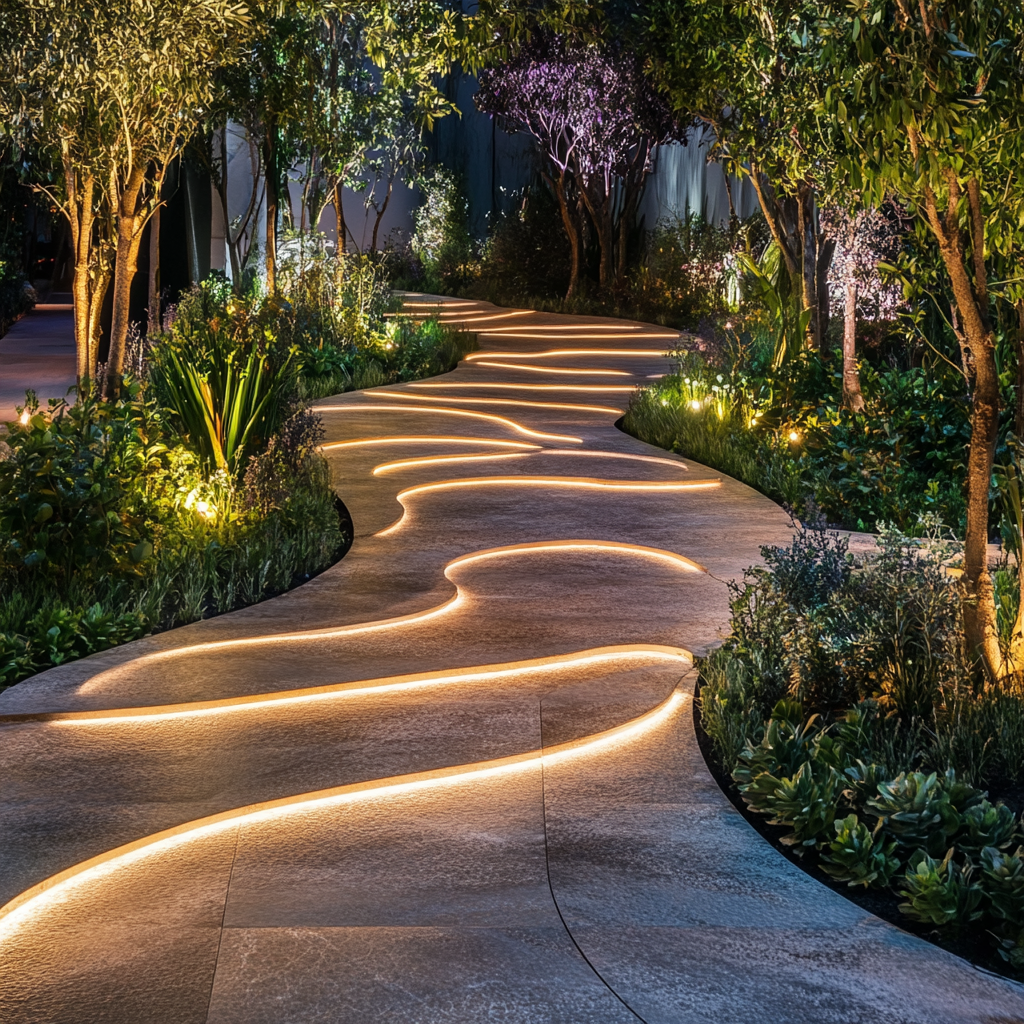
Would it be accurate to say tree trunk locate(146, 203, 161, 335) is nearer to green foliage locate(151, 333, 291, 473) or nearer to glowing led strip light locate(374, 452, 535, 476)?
Answer: glowing led strip light locate(374, 452, 535, 476)

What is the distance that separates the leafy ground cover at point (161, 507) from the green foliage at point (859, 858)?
2.85 meters

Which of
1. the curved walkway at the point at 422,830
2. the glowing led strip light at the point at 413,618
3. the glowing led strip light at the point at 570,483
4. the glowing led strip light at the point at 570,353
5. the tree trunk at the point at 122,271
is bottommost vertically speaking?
the curved walkway at the point at 422,830

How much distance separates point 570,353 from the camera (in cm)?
1320

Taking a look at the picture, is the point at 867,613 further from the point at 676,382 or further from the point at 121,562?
the point at 676,382

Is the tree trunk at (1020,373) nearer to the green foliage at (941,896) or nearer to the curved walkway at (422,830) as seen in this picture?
the curved walkway at (422,830)

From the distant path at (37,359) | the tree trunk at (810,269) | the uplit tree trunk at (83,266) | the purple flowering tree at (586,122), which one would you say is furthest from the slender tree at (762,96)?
the distant path at (37,359)

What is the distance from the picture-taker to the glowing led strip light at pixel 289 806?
9.17 feet

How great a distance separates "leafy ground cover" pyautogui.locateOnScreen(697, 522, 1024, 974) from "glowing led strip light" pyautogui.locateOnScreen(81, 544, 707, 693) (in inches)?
50.3

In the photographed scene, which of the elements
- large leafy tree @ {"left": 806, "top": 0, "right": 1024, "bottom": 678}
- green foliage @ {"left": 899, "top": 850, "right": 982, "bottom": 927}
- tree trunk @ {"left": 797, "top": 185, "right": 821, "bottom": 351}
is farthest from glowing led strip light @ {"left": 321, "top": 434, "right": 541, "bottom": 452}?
green foliage @ {"left": 899, "top": 850, "right": 982, "bottom": 927}

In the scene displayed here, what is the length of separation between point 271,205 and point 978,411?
10.2 metres

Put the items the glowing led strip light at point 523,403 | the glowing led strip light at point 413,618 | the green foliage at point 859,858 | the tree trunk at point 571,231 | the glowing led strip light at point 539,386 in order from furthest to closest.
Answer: the tree trunk at point 571,231
the glowing led strip light at point 539,386
the glowing led strip light at point 523,403
the glowing led strip light at point 413,618
the green foliage at point 859,858

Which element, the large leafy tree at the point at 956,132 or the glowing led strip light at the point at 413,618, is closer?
the large leafy tree at the point at 956,132

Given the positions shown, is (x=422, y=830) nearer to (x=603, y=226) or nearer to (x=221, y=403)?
(x=221, y=403)

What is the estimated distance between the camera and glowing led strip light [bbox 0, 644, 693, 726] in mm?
3861
